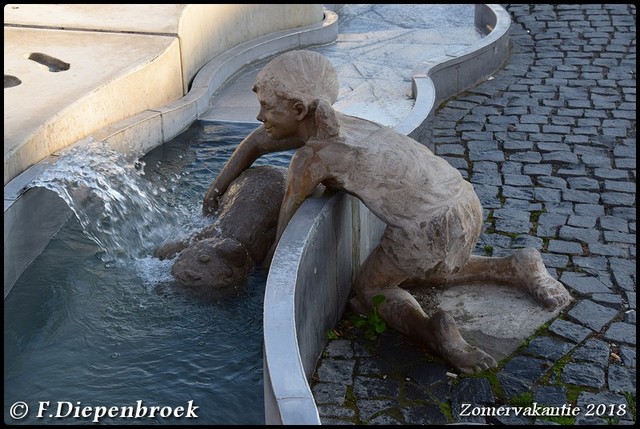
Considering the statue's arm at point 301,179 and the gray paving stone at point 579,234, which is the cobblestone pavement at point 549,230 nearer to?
the gray paving stone at point 579,234

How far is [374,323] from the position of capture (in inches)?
208

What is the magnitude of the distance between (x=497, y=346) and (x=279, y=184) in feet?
5.70

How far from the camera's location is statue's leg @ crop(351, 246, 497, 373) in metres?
4.86

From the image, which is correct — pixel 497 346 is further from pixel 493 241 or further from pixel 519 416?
pixel 493 241

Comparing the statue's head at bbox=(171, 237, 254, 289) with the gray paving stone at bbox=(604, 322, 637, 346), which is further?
the statue's head at bbox=(171, 237, 254, 289)

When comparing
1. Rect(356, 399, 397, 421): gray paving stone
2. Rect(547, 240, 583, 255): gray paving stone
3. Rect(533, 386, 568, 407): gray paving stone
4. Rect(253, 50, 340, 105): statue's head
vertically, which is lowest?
Rect(547, 240, 583, 255): gray paving stone

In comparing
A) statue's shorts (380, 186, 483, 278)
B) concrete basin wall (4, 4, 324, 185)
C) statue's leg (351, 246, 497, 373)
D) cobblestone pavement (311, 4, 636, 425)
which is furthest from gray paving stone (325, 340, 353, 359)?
concrete basin wall (4, 4, 324, 185)

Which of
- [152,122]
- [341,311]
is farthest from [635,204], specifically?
[152,122]

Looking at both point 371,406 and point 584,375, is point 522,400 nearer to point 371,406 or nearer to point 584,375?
point 584,375

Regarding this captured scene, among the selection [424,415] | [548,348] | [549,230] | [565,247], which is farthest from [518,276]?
[424,415]

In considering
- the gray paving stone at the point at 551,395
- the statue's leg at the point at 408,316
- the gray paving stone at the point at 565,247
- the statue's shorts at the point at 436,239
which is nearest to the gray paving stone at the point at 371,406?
the statue's leg at the point at 408,316

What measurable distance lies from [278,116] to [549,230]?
237 cm

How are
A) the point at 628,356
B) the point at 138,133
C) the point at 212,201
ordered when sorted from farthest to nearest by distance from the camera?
the point at 138,133 < the point at 212,201 < the point at 628,356

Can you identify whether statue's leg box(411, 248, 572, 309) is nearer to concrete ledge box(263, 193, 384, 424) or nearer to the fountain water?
concrete ledge box(263, 193, 384, 424)
